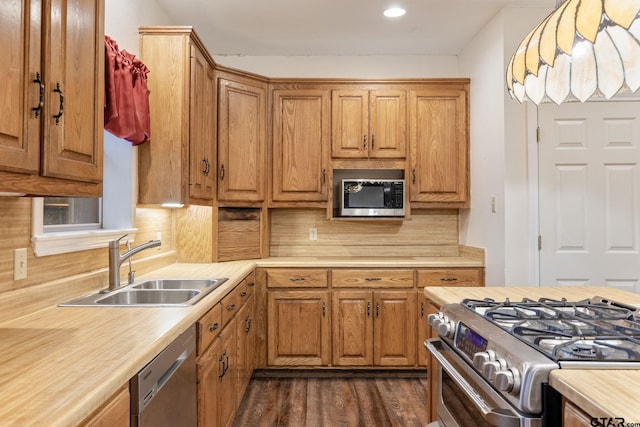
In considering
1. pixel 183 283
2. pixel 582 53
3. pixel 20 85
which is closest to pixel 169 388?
pixel 20 85

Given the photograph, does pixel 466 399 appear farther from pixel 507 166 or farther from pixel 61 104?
pixel 507 166

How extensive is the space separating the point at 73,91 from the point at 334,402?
2.49 meters

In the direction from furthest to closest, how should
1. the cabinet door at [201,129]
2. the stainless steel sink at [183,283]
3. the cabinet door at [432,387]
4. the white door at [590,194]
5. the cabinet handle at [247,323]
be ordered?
the white door at [590,194] < the cabinet handle at [247,323] < the cabinet door at [201,129] < the stainless steel sink at [183,283] < the cabinet door at [432,387]

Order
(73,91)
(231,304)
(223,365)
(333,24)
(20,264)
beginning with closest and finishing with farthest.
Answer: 1. (73,91)
2. (20,264)
3. (223,365)
4. (231,304)
5. (333,24)

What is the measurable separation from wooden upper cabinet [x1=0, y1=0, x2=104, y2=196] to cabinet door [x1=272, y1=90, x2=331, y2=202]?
2.22 metres

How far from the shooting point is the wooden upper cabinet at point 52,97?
1030mm

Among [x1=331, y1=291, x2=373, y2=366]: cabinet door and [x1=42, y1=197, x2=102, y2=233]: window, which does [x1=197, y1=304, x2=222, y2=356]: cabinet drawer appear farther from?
[x1=331, y1=291, x2=373, y2=366]: cabinet door

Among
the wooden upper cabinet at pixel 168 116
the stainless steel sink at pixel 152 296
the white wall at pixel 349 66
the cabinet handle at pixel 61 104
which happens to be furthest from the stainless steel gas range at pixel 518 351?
the white wall at pixel 349 66

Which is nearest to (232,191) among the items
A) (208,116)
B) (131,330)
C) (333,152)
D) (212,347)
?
(208,116)

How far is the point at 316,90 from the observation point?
145 inches

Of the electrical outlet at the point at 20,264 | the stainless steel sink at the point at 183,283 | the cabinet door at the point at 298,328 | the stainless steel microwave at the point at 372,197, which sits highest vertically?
the stainless steel microwave at the point at 372,197

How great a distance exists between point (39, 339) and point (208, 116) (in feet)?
6.95

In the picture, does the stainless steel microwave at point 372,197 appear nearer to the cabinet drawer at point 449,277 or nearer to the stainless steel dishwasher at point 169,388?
the cabinet drawer at point 449,277

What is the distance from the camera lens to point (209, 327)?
1.92 meters
